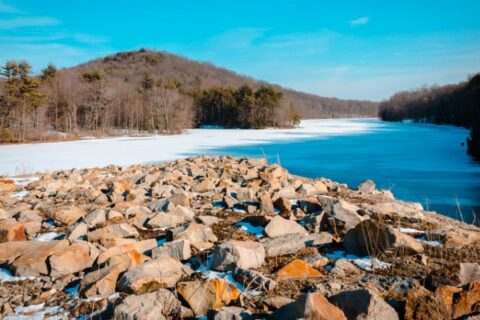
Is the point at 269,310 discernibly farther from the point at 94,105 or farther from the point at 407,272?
the point at 94,105

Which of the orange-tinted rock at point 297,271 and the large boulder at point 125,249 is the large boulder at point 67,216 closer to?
the large boulder at point 125,249

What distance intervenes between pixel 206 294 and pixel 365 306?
101 centimetres

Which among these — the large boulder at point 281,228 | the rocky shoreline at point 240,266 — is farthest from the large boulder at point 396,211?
the large boulder at point 281,228

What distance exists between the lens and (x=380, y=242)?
10.9ft

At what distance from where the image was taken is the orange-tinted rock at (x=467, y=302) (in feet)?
7.09

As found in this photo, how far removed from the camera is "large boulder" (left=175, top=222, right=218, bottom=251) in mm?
3699

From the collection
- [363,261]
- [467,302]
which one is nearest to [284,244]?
[363,261]

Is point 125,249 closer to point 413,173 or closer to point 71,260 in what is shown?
point 71,260

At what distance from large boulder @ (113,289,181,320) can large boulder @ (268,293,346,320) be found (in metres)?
0.72

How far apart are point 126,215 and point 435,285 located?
375 centimetres

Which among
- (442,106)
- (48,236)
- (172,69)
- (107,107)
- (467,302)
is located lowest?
(48,236)

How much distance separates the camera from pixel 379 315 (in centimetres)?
208

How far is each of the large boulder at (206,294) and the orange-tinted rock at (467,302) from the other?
4.49ft

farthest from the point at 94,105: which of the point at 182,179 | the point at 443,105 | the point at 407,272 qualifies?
the point at 443,105
